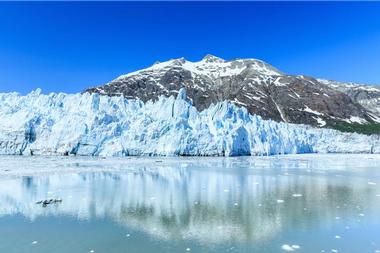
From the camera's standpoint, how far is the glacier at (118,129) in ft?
117

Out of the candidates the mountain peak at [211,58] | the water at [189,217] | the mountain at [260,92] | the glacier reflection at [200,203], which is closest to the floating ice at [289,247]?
the water at [189,217]

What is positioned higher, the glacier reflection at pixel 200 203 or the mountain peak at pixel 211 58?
the mountain peak at pixel 211 58

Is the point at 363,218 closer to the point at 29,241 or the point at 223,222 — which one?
the point at 223,222

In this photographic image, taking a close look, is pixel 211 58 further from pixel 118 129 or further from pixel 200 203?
Answer: pixel 200 203

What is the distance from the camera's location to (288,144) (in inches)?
1850

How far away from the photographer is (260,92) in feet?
424

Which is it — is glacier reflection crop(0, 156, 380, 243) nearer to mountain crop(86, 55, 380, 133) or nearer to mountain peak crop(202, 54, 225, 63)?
mountain crop(86, 55, 380, 133)

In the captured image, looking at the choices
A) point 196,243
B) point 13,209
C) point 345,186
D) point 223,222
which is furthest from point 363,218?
point 13,209

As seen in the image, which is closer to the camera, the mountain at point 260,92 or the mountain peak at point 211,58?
the mountain at point 260,92

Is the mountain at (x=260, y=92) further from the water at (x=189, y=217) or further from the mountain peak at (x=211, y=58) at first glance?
the water at (x=189, y=217)

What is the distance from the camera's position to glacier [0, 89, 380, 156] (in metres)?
35.8

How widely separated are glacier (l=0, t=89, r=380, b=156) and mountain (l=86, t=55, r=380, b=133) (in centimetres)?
6968

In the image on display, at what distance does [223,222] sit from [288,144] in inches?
1585

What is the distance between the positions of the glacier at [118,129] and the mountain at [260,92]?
69679 millimetres
